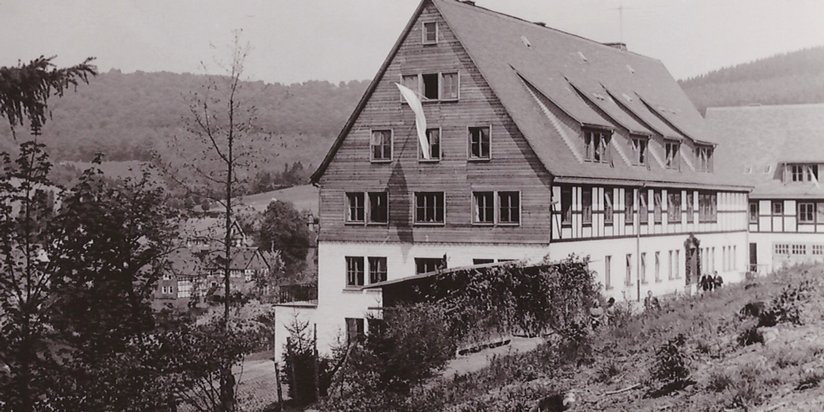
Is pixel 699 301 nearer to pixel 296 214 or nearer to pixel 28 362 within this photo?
pixel 28 362

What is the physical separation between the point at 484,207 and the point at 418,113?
4657 mm

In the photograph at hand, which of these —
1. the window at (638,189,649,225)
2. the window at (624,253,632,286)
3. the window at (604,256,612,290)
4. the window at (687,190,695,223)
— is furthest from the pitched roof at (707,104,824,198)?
the window at (604,256,612,290)

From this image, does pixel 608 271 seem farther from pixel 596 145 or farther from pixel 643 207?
pixel 596 145

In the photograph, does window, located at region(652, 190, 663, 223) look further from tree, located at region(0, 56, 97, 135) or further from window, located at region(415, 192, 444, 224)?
tree, located at region(0, 56, 97, 135)

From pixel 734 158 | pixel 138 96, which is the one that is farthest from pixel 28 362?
pixel 138 96

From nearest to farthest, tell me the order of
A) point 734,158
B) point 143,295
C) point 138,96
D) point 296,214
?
point 143,295 < point 734,158 < point 138,96 < point 296,214

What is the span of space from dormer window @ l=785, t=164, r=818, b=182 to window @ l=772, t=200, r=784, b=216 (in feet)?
5.20

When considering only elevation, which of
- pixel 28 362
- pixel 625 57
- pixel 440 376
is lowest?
pixel 440 376

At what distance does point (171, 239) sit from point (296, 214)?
85.2 m

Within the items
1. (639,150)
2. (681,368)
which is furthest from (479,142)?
(681,368)

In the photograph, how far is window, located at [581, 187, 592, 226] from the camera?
3994cm

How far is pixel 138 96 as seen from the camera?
96.1 m

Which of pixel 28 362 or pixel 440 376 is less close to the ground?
pixel 28 362

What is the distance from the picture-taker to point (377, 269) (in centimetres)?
4066
